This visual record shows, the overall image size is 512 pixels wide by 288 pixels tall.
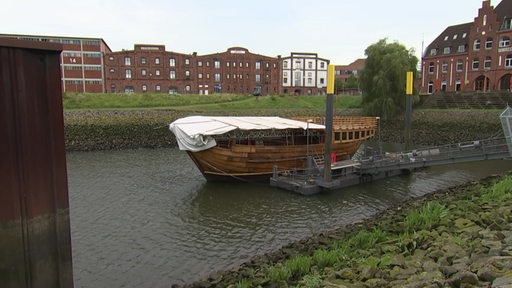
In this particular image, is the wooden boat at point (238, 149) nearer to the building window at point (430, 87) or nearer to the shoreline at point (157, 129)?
the shoreline at point (157, 129)

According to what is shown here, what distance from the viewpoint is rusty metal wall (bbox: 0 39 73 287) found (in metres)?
6.63

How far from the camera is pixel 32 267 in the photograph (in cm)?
716

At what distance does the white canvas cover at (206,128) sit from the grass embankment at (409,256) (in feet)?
36.6

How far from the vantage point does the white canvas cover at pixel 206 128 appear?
22.6m

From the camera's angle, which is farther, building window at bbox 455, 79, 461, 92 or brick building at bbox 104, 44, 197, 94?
brick building at bbox 104, 44, 197, 94

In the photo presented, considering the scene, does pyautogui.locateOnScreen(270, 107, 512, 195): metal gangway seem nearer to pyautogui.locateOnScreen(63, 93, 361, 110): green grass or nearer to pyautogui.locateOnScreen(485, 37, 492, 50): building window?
pyautogui.locateOnScreen(63, 93, 361, 110): green grass

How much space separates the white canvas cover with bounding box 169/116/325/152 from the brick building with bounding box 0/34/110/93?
60347 mm

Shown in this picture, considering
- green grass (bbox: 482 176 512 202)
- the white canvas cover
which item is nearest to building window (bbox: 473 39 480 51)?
the white canvas cover

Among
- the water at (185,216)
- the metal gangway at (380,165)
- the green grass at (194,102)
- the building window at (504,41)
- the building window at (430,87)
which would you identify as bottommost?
the water at (185,216)

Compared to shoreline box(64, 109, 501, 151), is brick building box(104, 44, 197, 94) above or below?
above

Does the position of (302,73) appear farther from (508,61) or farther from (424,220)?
(424,220)

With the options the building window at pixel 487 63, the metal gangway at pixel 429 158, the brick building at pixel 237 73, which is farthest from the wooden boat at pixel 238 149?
the brick building at pixel 237 73

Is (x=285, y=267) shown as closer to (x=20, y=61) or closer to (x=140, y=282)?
(x=140, y=282)

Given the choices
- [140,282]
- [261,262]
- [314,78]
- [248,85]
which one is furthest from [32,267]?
[314,78]
